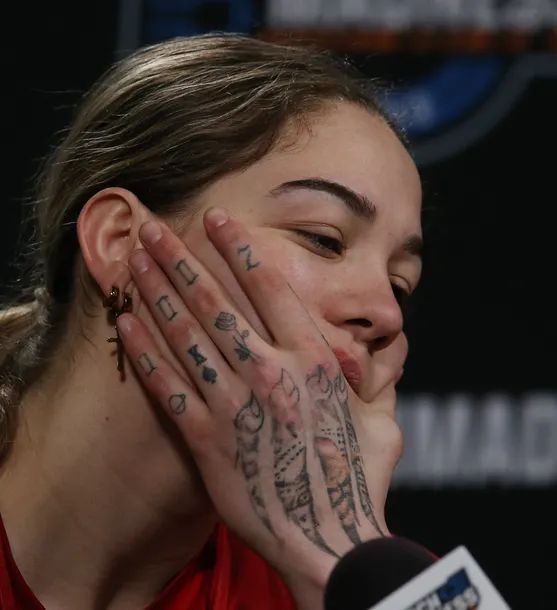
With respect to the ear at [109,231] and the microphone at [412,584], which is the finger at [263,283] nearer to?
the ear at [109,231]

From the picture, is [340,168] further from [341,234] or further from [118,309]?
[118,309]

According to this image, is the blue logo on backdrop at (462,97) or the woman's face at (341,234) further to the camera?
the blue logo on backdrop at (462,97)

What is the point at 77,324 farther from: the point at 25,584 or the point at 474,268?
the point at 474,268

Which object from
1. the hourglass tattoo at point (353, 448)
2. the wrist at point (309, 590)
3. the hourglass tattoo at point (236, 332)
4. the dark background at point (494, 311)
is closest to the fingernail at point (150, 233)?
the hourglass tattoo at point (236, 332)

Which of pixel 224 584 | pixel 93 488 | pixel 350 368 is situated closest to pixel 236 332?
pixel 350 368

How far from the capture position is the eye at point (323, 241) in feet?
3.39

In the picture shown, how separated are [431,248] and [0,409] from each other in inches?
29.1

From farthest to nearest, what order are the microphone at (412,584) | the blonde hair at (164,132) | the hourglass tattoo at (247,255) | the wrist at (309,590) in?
the blonde hair at (164,132)
the hourglass tattoo at (247,255)
the wrist at (309,590)
the microphone at (412,584)

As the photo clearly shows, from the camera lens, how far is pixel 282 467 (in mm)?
940

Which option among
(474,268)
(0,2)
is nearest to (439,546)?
(474,268)

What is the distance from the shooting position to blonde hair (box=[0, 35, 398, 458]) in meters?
1.09

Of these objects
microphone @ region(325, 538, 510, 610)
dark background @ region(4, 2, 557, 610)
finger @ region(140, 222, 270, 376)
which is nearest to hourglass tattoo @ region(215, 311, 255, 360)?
finger @ region(140, 222, 270, 376)

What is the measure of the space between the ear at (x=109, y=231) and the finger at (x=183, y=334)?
5cm

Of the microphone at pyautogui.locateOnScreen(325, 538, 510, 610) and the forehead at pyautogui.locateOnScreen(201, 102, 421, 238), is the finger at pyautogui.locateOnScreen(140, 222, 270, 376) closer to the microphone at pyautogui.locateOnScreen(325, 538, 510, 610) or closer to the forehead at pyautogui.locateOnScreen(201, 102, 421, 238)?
the forehead at pyautogui.locateOnScreen(201, 102, 421, 238)
